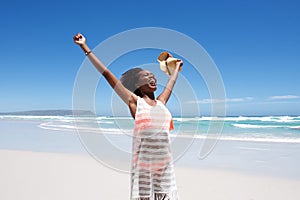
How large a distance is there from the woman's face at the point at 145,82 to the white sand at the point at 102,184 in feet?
9.53

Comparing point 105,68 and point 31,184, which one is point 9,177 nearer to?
point 31,184

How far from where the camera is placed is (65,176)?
6047 mm

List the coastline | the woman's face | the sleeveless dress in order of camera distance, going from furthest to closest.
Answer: the coastline < the woman's face < the sleeveless dress

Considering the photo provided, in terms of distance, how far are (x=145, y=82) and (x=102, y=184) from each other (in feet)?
11.8

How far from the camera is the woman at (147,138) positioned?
2.22 meters

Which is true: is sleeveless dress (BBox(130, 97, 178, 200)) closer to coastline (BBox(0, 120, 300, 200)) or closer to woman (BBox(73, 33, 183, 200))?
woman (BBox(73, 33, 183, 200))

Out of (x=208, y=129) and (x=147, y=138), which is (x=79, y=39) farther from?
(x=208, y=129)

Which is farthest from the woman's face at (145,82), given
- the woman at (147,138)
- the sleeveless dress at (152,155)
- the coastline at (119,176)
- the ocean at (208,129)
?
the coastline at (119,176)

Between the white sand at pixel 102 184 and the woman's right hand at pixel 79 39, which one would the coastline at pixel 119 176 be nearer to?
the white sand at pixel 102 184

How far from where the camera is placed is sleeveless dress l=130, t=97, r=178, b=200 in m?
2.21

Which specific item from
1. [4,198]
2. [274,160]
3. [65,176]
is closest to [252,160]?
[274,160]

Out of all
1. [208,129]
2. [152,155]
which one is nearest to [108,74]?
[152,155]

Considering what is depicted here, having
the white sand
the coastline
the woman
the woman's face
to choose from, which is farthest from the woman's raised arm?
the white sand

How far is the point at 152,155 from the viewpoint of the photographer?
223cm
